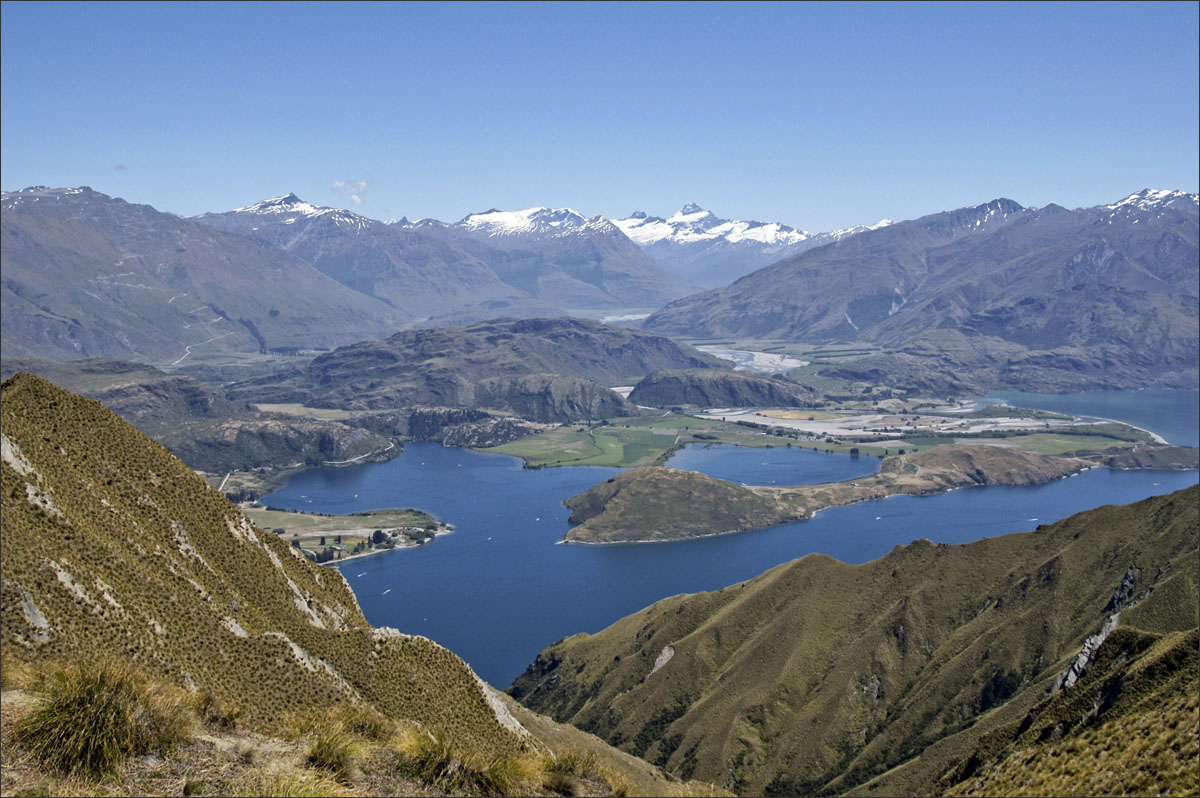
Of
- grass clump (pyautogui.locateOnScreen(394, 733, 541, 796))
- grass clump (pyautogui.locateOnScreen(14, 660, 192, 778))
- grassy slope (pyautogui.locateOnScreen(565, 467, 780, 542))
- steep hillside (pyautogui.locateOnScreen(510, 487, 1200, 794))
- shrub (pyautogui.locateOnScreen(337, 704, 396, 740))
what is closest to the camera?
grass clump (pyautogui.locateOnScreen(14, 660, 192, 778))

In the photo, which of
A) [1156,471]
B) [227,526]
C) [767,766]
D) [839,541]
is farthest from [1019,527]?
[227,526]

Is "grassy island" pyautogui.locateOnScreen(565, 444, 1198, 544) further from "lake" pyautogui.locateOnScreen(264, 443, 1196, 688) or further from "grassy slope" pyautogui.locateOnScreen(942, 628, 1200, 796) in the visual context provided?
"grassy slope" pyautogui.locateOnScreen(942, 628, 1200, 796)

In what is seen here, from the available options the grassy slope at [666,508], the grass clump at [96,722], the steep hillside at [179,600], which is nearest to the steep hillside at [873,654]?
the steep hillside at [179,600]

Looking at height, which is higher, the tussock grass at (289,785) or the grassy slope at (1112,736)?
the tussock grass at (289,785)

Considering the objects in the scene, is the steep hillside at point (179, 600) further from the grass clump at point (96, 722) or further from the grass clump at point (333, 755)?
the grass clump at point (96, 722)

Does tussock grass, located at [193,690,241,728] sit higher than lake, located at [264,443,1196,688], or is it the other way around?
tussock grass, located at [193,690,241,728]

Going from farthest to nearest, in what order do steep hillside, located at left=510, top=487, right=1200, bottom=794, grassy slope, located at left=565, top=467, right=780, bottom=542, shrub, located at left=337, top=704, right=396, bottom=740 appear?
grassy slope, located at left=565, top=467, right=780, bottom=542 → steep hillside, located at left=510, top=487, right=1200, bottom=794 → shrub, located at left=337, top=704, right=396, bottom=740

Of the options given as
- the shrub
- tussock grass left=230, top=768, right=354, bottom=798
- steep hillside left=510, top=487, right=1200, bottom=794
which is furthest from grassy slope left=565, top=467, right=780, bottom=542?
tussock grass left=230, top=768, right=354, bottom=798

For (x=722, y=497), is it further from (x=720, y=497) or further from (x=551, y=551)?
(x=551, y=551)
